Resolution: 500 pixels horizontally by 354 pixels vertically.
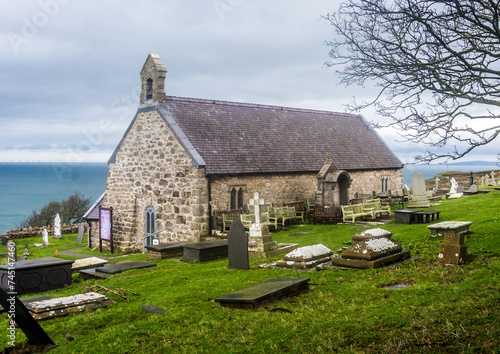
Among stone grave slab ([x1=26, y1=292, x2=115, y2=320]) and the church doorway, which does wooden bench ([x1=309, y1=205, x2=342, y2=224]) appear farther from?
stone grave slab ([x1=26, y1=292, x2=115, y2=320])

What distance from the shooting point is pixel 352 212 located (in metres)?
23.7

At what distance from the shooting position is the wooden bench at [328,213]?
23.7m

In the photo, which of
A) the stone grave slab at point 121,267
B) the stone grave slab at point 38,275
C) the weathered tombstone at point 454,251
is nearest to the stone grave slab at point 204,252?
the stone grave slab at point 121,267

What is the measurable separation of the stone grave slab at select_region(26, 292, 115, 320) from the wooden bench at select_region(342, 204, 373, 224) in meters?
16.0

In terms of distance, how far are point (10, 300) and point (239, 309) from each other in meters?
4.16

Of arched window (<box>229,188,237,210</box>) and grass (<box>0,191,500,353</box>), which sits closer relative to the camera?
grass (<box>0,191,500,353</box>)

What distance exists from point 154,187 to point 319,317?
17.3 metres

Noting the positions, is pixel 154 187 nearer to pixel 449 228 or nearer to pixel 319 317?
pixel 449 228

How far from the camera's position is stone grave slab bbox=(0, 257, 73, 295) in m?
12.0

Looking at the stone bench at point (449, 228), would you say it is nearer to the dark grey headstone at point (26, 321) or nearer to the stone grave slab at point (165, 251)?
the stone grave slab at point (165, 251)

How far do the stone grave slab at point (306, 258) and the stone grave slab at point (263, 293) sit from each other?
6.90 feet

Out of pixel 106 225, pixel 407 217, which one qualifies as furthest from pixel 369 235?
pixel 106 225

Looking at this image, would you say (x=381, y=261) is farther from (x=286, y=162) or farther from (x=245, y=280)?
(x=286, y=162)

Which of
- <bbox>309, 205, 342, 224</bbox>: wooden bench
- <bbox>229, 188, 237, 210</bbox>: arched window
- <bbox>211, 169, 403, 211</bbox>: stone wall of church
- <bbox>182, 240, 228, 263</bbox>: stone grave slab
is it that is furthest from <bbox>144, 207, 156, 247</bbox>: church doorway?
<bbox>309, 205, 342, 224</bbox>: wooden bench
